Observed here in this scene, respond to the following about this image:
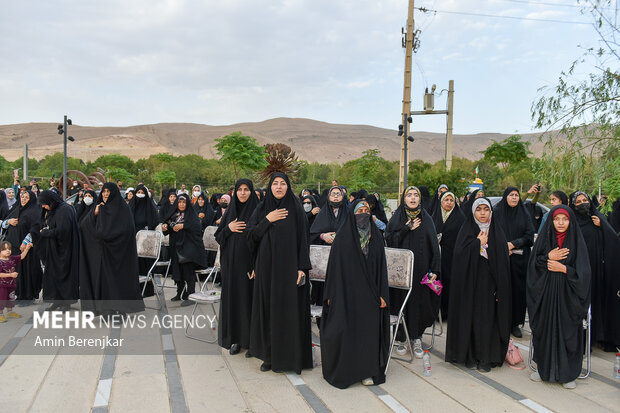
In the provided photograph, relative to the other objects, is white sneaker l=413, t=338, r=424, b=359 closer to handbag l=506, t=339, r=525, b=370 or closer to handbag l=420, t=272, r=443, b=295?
handbag l=420, t=272, r=443, b=295

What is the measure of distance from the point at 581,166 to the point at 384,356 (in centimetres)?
396

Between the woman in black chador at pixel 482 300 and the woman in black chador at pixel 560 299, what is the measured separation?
0.31m

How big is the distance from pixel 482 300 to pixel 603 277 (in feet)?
5.85

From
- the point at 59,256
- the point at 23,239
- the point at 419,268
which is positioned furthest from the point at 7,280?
the point at 419,268

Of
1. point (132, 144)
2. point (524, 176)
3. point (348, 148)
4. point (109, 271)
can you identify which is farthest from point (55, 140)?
point (109, 271)

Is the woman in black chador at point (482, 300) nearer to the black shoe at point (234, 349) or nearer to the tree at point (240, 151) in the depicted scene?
the black shoe at point (234, 349)

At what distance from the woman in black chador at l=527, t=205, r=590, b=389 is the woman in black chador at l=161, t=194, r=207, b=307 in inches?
189

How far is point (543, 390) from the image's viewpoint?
168 inches

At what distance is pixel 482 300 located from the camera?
4.76m

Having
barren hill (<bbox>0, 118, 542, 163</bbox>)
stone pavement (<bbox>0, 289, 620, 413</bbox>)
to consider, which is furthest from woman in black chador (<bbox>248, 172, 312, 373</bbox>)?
barren hill (<bbox>0, 118, 542, 163</bbox>)

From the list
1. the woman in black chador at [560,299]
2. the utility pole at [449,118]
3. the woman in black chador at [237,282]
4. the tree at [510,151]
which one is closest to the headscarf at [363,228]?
the woman in black chador at [237,282]

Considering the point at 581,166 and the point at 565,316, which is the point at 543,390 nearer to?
the point at 565,316

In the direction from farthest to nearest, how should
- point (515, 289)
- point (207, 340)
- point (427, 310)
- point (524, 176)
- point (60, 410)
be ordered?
point (524, 176)
point (515, 289)
point (207, 340)
point (427, 310)
point (60, 410)

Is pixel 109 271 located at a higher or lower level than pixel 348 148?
lower
